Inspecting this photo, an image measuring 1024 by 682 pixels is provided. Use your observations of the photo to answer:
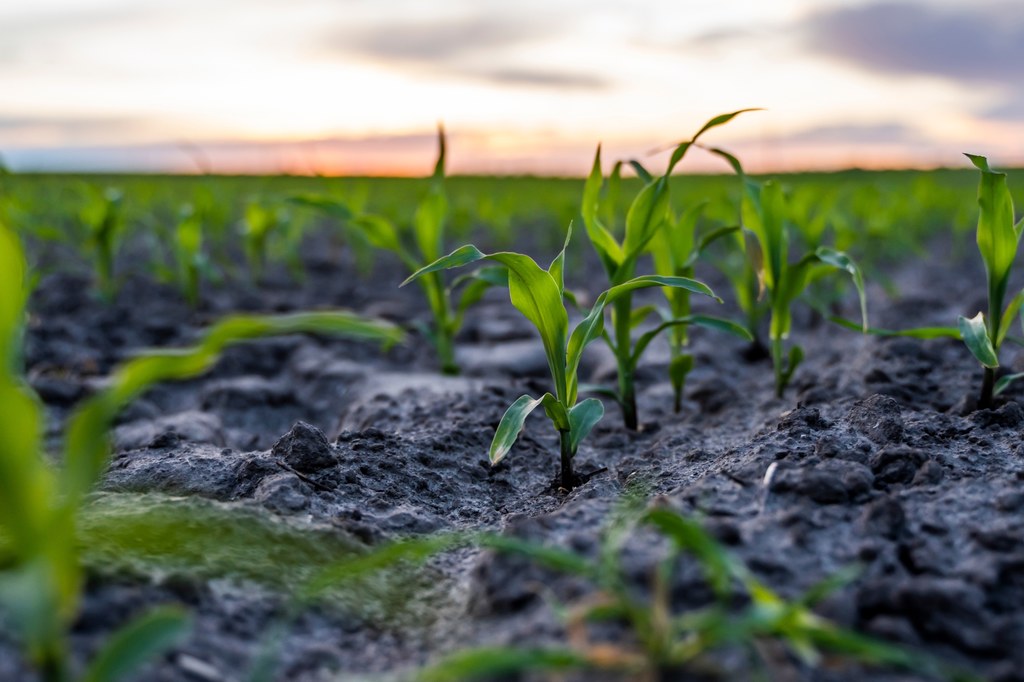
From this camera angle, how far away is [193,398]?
3.18m

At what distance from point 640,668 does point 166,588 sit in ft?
2.25

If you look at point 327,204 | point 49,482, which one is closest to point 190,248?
point 327,204

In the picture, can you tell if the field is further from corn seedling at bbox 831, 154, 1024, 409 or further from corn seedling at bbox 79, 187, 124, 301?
corn seedling at bbox 79, 187, 124, 301

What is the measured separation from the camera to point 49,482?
96 centimetres

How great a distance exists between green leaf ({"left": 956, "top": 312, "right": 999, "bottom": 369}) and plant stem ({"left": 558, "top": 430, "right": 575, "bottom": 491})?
0.91 metres

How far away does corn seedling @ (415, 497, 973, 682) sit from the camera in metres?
0.90

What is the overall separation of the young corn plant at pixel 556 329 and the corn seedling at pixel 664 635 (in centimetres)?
66

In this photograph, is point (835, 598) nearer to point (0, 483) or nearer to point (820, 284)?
point (0, 483)

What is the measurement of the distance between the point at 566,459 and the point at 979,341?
97cm

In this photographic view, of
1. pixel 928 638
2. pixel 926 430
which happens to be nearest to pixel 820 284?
pixel 926 430

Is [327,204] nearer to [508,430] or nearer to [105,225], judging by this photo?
[508,430]

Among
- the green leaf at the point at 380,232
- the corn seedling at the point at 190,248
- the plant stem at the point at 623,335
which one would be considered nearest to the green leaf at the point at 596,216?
the plant stem at the point at 623,335

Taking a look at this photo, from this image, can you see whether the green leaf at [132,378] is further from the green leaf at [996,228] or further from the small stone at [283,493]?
the green leaf at [996,228]

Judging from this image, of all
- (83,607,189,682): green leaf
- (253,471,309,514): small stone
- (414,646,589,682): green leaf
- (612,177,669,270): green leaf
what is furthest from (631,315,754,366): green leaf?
(83,607,189,682): green leaf
